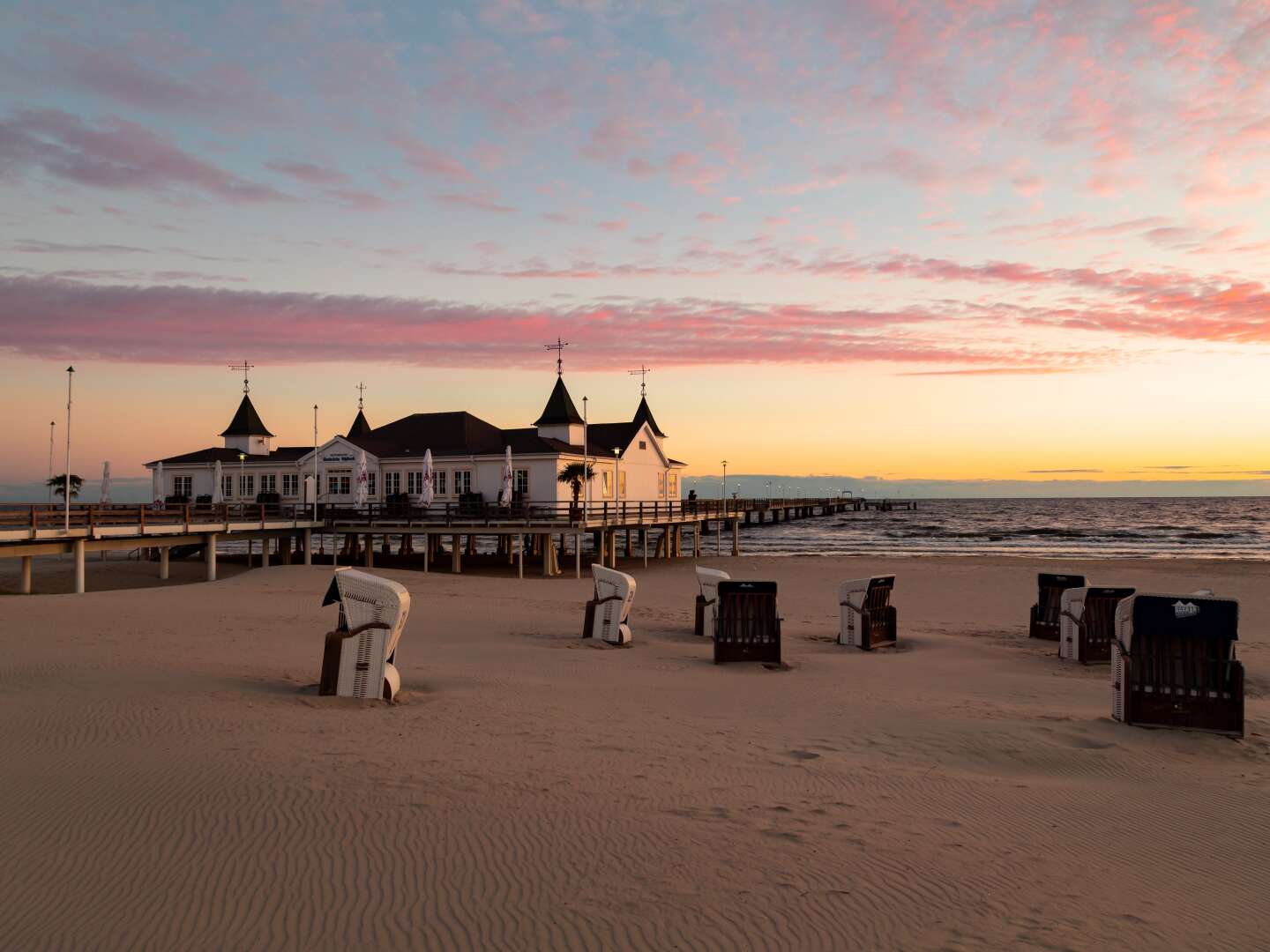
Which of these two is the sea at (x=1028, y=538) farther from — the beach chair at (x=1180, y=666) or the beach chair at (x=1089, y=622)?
the beach chair at (x=1180, y=666)

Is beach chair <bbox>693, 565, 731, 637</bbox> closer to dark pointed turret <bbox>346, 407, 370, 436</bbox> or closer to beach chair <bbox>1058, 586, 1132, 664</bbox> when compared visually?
beach chair <bbox>1058, 586, 1132, 664</bbox>

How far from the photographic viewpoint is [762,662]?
46.1ft

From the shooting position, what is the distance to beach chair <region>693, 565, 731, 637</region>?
16.8 metres

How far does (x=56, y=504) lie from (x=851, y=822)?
29.7 metres

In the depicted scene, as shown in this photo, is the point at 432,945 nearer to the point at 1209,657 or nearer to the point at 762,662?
the point at 1209,657

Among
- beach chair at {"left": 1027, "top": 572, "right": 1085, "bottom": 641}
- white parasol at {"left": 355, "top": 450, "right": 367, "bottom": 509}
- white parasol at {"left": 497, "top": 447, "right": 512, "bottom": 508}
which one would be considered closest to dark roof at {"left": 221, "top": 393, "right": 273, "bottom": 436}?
white parasol at {"left": 355, "top": 450, "right": 367, "bottom": 509}

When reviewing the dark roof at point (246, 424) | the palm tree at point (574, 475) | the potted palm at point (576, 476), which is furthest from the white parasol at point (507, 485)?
the dark roof at point (246, 424)

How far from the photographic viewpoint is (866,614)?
626 inches

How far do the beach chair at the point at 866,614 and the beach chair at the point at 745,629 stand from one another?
2297 mm

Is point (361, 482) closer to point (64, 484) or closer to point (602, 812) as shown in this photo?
point (64, 484)

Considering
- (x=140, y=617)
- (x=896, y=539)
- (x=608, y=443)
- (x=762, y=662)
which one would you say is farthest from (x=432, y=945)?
(x=896, y=539)

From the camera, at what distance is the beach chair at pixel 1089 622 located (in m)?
14.9

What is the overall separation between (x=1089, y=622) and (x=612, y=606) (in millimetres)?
7611

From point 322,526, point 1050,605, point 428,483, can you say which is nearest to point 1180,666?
point 1050,605
